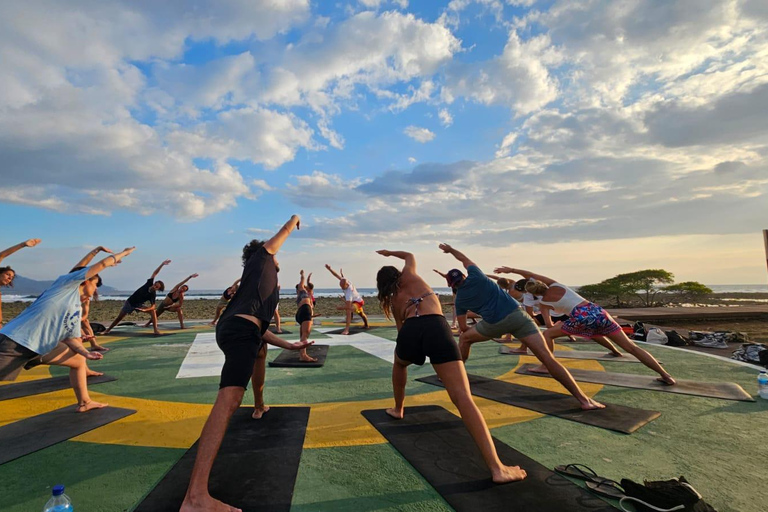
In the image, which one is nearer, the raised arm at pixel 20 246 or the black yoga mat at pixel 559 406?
the black yoga mat at pixel 559 406

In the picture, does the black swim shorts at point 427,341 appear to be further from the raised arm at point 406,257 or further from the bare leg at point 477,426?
the raised arm at point 406,257

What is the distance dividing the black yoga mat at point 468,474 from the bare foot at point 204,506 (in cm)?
147

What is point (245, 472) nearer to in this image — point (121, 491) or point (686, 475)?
point (121, 491)

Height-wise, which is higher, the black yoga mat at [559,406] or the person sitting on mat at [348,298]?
the person sitting on mat at [348,298]

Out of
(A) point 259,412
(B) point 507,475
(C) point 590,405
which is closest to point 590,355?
(C) point 590,405

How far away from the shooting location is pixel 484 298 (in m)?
5.50

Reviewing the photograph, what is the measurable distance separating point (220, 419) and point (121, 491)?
956mm

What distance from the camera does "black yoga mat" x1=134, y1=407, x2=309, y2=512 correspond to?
2.65 m

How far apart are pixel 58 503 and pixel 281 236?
7.96ft

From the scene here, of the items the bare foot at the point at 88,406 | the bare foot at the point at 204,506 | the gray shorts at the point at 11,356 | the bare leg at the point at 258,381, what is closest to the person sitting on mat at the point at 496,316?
the bare leg at the point at 258,381

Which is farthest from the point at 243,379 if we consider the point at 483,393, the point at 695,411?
the point at 695,411

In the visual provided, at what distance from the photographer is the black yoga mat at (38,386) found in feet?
18.1

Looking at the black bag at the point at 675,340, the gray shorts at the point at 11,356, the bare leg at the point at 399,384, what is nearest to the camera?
the gray shorts at the point at 11,356

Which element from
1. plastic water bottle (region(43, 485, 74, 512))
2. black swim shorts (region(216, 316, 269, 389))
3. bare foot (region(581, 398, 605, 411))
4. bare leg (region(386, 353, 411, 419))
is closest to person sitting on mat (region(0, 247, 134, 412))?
plastic water bottle (region(43, 485, 74, 512))
